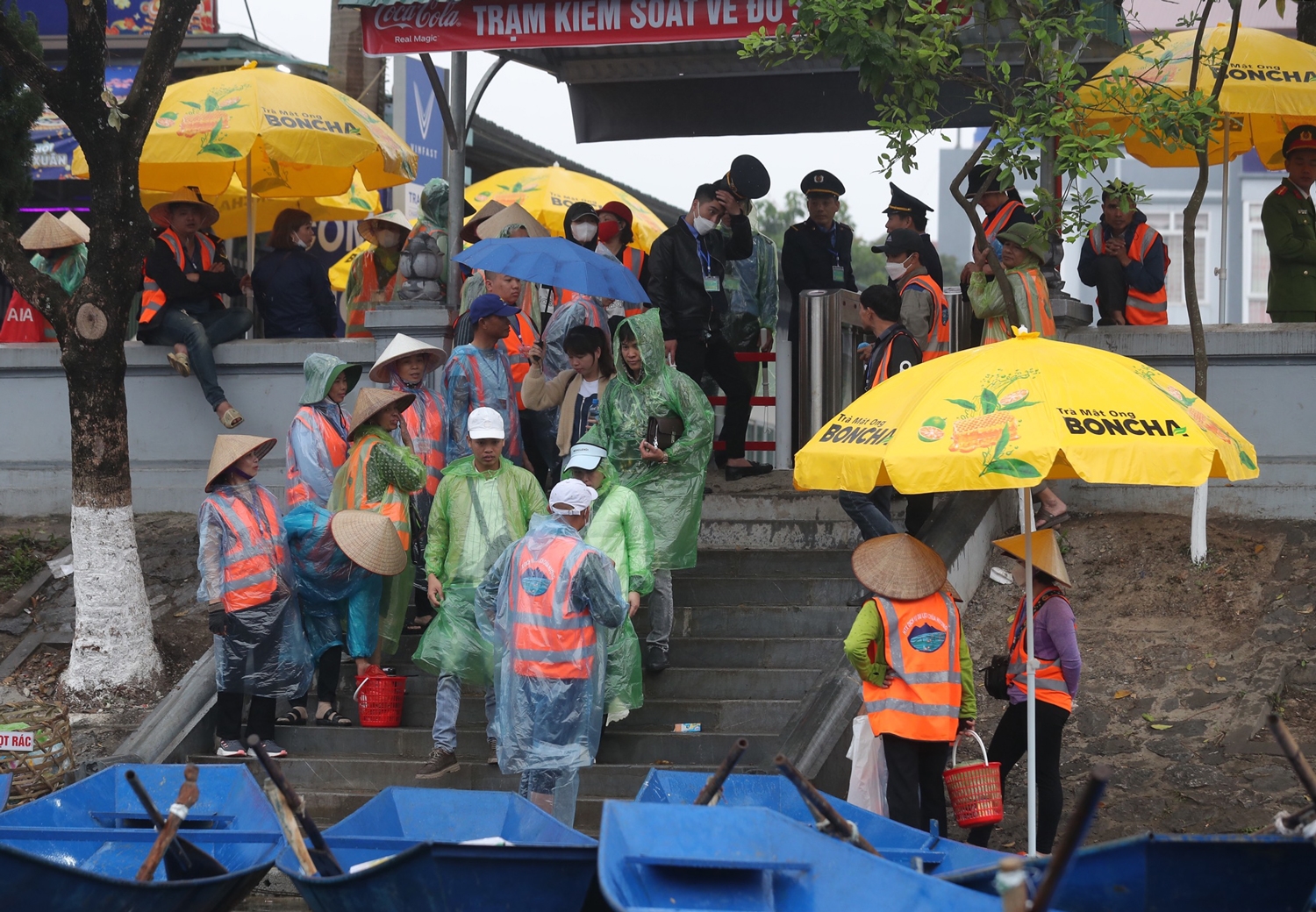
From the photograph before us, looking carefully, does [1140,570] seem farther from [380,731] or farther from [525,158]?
[525,158]

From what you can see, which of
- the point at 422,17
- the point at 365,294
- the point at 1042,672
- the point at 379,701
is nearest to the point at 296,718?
the point at 379,701

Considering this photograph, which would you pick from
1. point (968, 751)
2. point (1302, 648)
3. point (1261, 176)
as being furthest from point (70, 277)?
point (1261, 176)

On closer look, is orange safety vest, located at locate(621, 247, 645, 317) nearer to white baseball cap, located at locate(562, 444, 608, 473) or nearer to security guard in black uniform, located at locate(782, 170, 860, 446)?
security guard in black uniform, located at locate(782, 170, 860, 446)

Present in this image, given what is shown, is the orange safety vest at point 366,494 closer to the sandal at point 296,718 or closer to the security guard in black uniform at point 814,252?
the sandal at point 296,718

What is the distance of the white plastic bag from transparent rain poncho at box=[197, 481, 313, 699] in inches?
135

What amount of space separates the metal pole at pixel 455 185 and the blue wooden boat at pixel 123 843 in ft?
16.7

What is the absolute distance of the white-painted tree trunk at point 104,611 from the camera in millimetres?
9922

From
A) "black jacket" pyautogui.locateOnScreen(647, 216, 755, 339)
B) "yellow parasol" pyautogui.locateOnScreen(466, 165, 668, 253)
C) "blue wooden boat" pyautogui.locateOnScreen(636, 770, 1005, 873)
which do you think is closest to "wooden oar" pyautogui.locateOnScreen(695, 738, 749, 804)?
"blue wooden boat" pyautogui.locateOnScreen(636, 770, 1005, 873)

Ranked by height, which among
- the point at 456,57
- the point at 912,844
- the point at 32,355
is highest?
the point at 456,57

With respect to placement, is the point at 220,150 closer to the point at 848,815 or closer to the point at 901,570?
the point at 901,570

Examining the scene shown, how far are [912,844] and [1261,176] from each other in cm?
2516

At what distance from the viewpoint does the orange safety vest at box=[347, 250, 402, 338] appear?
12.7m

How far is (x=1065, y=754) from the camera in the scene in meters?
8.64

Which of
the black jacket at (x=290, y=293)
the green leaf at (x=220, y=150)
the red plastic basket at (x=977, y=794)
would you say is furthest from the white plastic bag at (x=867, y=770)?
the green leaf at (x=220, y=150)
